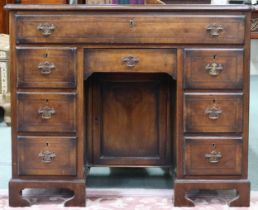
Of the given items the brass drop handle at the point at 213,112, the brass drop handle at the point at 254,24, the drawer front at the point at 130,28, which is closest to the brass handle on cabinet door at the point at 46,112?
the drawer front at the point at 130,28

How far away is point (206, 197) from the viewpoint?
8.07ft

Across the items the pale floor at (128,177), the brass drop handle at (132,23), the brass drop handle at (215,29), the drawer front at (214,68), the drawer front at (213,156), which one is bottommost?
the pale floor at (128,177)

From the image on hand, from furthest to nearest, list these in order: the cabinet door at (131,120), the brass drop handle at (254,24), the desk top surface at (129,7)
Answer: the brass drop handle at (254,24) < the cabinet door at (131,120) < the desk top surface at (129,7)

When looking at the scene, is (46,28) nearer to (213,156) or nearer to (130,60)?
(130,60)

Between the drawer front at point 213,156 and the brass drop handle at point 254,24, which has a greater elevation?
the brass drop handle at point 254,24

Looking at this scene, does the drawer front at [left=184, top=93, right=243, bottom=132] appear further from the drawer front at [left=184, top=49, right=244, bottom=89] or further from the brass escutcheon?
the brass escutcheon

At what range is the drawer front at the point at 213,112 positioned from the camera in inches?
90.5

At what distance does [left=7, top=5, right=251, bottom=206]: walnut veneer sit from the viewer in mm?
2246

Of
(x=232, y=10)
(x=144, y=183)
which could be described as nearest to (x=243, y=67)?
(x=232, y=10)

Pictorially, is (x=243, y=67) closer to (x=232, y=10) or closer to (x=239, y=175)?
(x=232, y=10)

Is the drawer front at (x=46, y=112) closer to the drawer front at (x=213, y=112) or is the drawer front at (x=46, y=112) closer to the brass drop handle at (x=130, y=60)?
the brass drop handle at (x=130, y=60)

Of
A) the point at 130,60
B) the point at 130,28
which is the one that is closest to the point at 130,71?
the point at 130,60

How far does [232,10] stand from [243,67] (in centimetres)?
22

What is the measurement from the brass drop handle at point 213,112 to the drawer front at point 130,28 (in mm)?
261
